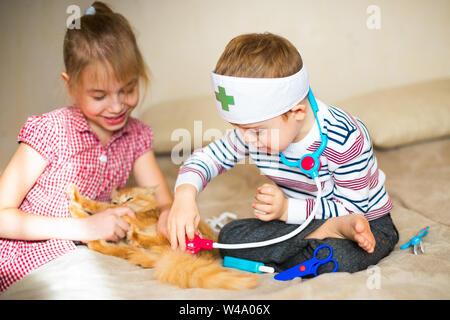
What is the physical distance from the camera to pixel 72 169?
1.01 metres

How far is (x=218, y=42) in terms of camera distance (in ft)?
4.83

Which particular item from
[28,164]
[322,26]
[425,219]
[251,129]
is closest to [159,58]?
[322,26]

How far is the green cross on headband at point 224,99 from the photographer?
762 mm

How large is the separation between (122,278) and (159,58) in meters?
0.91

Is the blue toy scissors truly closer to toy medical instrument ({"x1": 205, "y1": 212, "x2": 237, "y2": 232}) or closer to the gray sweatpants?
the gray sweatpants

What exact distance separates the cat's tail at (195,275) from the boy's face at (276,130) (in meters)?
0.23

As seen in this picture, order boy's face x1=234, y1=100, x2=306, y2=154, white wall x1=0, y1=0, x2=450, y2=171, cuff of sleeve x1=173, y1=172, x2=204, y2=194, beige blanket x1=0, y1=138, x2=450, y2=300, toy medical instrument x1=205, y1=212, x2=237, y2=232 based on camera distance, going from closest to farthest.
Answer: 1. beige blanket x1=0, y1=138, x2=450, y2=300
2. boy's face x1=234, y1=100, x2=306, y2=154
3. cuff of sleeve x1=173, y1=172, x2=204, y2=194
4. toy medical instrument x1=205, y1=212, x2=237, y2=232
5. white wall x1=0, y1=0, x2=450, y2=171

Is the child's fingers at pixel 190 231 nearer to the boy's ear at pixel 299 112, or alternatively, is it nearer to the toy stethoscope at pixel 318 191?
the toy stethoscope at pixel 318 191

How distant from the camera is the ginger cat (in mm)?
749

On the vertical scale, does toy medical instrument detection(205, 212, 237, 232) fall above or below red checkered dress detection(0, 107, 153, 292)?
below

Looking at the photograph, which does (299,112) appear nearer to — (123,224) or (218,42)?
(123,224)

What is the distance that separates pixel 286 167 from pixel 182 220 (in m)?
0.24

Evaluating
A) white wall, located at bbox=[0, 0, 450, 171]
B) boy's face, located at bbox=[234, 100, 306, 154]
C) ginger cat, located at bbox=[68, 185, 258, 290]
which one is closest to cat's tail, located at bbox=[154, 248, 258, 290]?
ginger cat, located at bbox=[68, 185, 258, 290]

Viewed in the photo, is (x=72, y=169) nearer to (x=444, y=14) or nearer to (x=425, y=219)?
(x=425, y=219)
